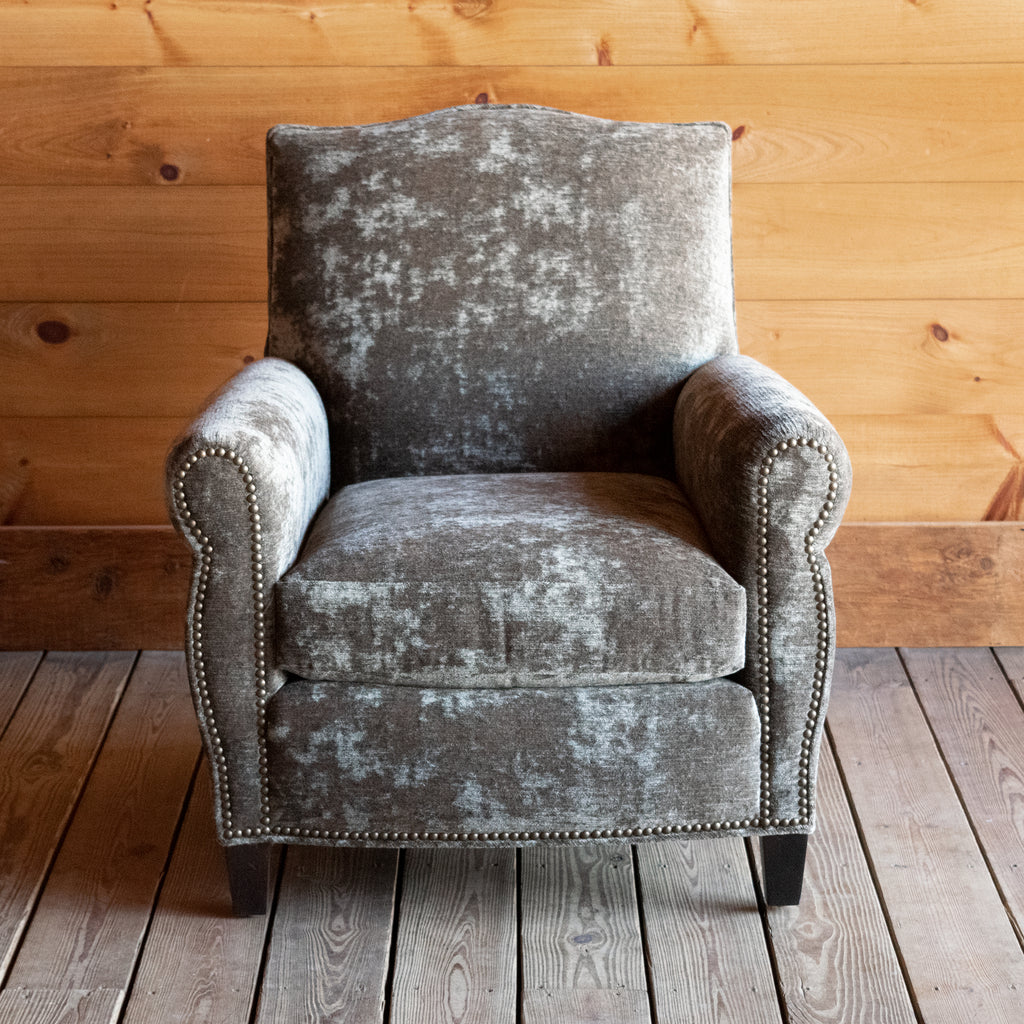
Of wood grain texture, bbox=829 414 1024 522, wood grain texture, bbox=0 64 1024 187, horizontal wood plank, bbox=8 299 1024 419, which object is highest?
wood grain texture, bbox=0 64 1024 187

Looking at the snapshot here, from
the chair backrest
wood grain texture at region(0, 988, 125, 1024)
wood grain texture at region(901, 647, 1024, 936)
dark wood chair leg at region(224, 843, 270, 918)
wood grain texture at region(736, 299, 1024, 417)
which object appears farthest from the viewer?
wood grain texture at region(736, 299, 1024, 417)

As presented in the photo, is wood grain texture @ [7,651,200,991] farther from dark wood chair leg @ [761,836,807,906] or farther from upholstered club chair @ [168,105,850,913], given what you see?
dark wood chair leg @ [761,836,807,906]

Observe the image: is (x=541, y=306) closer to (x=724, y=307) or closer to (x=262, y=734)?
(x=724, y=307)

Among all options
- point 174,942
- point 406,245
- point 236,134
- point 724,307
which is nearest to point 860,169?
point 724,307

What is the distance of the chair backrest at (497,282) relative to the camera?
1.78 meters

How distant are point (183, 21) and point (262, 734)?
1.32 meters

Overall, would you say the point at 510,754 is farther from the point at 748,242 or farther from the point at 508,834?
the point at 748,242

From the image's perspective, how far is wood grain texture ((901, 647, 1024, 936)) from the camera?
1.61 m

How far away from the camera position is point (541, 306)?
5.85ft

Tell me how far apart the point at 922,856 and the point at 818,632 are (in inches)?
17.7

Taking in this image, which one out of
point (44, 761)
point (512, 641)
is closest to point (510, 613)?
point (512, 641)

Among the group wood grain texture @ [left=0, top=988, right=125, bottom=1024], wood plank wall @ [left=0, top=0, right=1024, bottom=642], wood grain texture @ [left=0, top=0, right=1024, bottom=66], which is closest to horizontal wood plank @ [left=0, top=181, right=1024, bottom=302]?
wood plank wall @ [left=0, top=0, right=1024, bottom=642]

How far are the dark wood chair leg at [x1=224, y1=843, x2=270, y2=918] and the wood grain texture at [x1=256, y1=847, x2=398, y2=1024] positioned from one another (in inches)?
1.5

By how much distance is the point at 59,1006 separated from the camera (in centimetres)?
133
